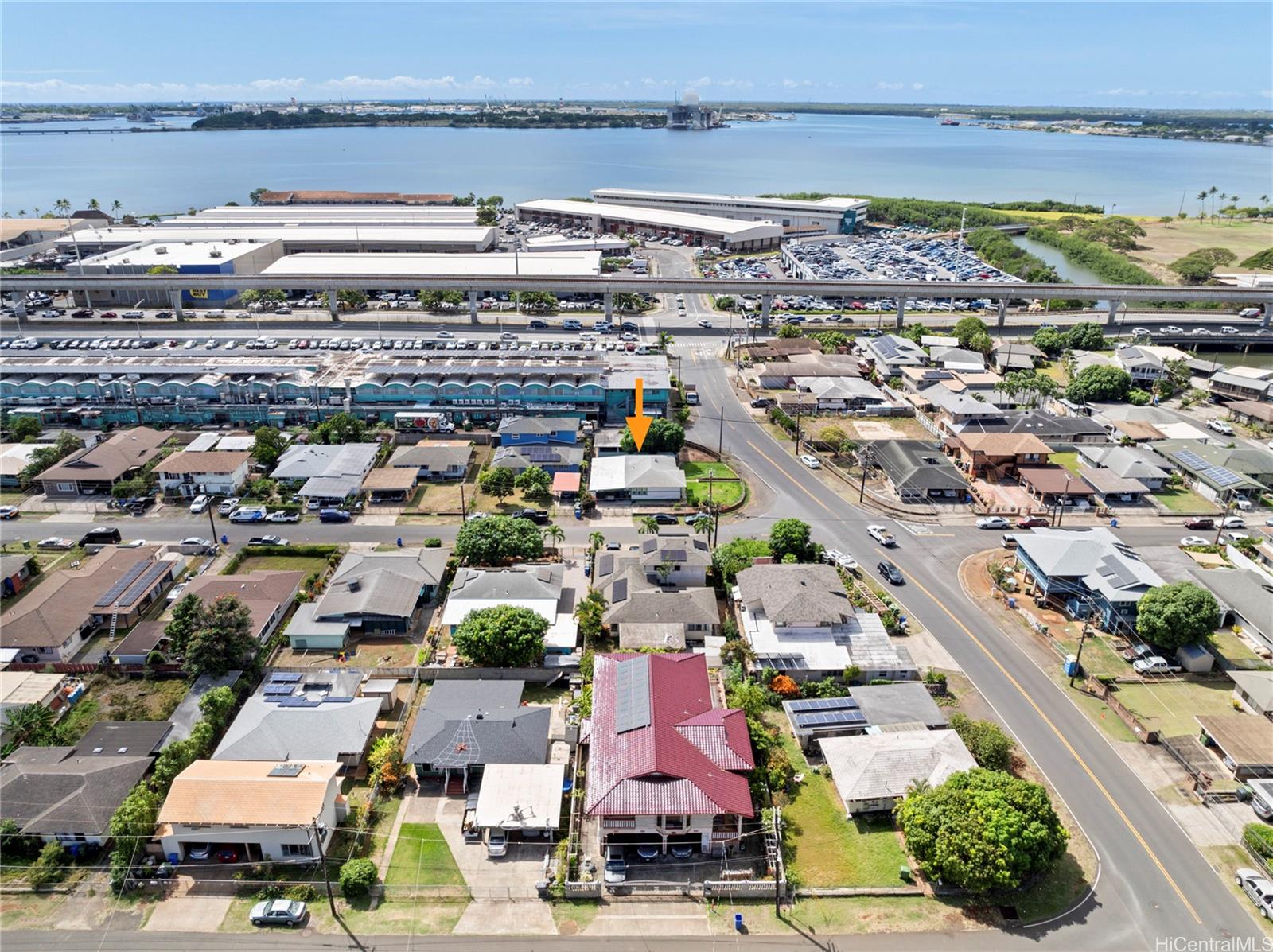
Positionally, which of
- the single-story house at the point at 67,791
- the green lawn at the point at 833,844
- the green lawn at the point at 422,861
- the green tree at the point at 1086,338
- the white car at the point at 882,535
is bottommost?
the green lawn at the point at 422,861

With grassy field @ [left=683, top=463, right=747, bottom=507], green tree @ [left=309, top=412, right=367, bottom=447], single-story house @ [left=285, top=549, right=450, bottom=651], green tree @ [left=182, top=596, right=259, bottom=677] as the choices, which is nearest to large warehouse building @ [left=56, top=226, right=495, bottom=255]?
green tree @ [left=309, top=412, right=367, bottom=447]

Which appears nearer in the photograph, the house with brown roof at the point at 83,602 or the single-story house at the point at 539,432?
the house with brown roof at the point at 83,602

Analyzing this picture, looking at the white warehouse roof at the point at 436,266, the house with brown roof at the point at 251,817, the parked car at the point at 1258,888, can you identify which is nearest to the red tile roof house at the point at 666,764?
the house with brown roof at the point at 251,817

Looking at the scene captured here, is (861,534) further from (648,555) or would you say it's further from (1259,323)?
(1259,323)

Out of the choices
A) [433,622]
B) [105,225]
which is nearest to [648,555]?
[433,622]

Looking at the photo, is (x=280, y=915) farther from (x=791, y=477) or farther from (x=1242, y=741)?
(x=791, y=477)

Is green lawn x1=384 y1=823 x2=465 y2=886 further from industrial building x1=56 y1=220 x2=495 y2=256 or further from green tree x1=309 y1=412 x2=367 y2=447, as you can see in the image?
industrial building x1=56 y1=220 x2=495 y2=256

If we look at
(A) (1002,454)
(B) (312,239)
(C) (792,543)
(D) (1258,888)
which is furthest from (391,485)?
(B) (312,239)

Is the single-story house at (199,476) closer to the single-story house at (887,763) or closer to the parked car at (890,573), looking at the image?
A: the parked car at (890,573)
